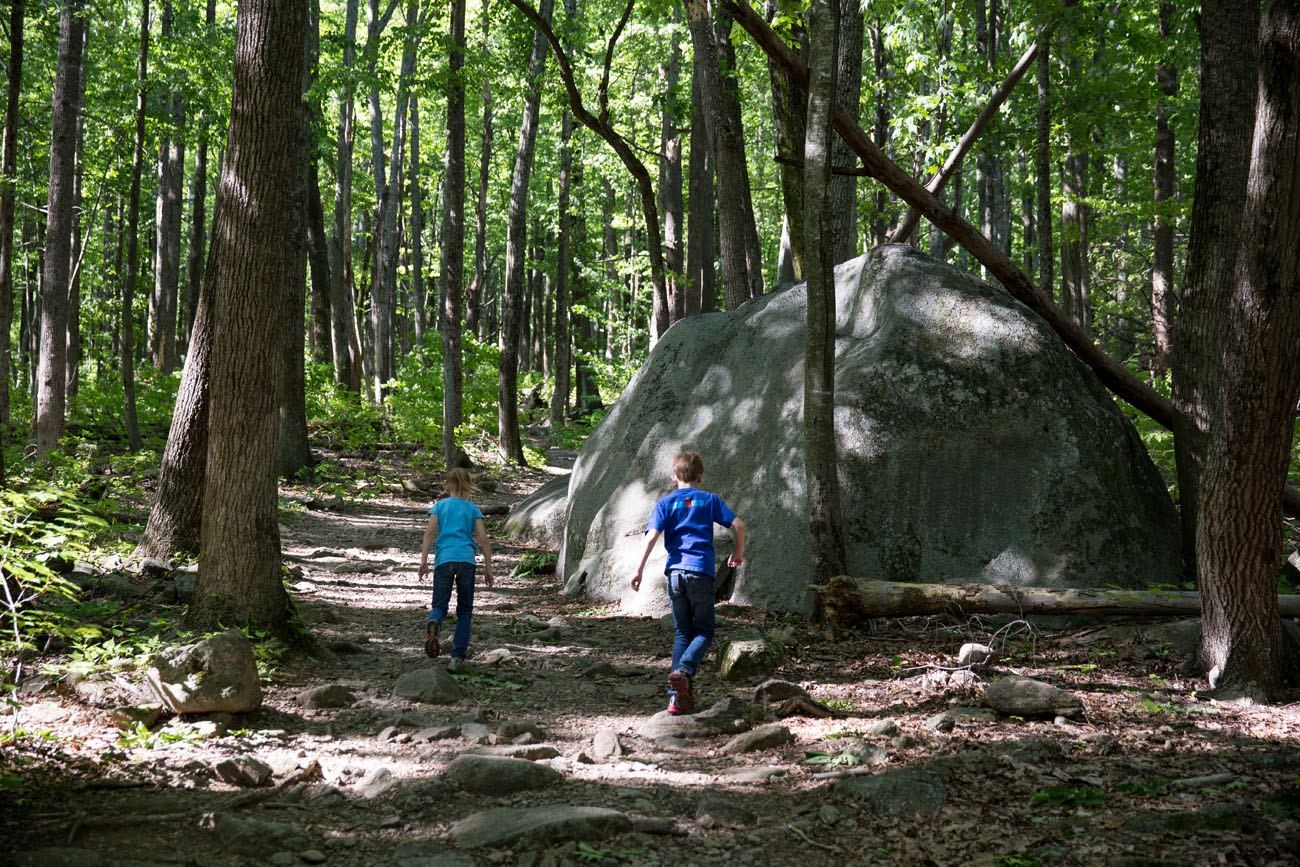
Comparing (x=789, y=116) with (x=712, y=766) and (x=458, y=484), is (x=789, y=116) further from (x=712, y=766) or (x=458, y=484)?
(x=712, y=766)

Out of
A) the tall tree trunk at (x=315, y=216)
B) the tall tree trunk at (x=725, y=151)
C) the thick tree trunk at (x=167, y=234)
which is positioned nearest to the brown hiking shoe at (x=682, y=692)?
the tall tree trunk at (x=725, y=151)

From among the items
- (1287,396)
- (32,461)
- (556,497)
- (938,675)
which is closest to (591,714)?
(938,675)

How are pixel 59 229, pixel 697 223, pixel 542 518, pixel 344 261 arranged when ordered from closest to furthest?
pixel 542 518 < pixel 59 229 < pixel 697 223 < pixel 344 261

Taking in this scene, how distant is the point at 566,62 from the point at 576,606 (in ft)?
33.4

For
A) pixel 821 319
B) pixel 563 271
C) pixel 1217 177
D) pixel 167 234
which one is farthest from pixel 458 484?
pixel 167 234

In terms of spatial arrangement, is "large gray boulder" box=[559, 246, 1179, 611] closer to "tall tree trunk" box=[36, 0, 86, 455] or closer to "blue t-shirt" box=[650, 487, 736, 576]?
"blue t-shirt" box=[650, 487, 736, 576]

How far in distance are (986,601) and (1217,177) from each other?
4.06m

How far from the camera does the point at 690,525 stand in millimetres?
6730

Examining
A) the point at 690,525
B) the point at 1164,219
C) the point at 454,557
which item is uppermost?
the point at 1164,219

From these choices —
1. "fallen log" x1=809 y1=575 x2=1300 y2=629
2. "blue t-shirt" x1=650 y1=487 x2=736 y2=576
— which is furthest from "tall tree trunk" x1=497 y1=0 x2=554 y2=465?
"blue t-shirt" x1=650 y1=487 x2=736 y2=576

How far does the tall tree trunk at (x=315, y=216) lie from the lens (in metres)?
18.3

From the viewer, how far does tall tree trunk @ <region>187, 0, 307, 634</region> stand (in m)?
7.08

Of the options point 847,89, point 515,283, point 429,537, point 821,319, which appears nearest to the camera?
point 429,537

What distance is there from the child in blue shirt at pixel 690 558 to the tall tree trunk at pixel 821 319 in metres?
1.61
